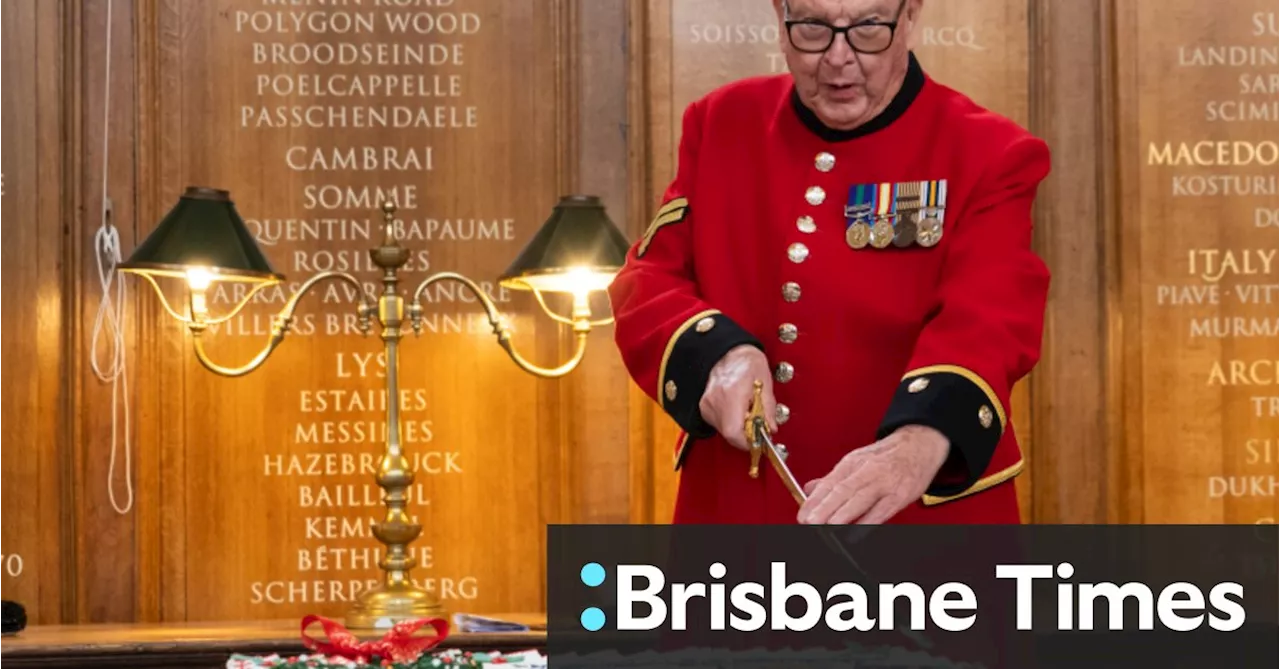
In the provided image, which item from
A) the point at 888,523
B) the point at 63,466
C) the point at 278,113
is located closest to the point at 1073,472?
the point at 278,113

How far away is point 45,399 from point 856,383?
2823 mm

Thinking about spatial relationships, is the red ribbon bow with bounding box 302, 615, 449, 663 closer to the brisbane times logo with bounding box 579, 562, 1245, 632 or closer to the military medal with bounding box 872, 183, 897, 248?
the brisbane times logo with bounding box 579, 562, 1245, 632

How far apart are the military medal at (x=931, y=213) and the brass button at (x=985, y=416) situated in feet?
0.74

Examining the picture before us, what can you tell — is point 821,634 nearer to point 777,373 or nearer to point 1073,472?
point 777,373

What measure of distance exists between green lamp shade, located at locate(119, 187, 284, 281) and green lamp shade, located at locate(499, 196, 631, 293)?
1.87 feet

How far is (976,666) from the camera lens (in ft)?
4.79

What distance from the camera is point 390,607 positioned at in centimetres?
352

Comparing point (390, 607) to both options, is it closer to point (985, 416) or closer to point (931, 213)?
point (931, 213)

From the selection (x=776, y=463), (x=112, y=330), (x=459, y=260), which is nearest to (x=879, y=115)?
(x=776, y=463)

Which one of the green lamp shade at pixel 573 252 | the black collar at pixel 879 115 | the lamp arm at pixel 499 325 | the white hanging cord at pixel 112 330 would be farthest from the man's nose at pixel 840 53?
the white hanging cord at pixel 112 330

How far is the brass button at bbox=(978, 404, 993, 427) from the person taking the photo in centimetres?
154

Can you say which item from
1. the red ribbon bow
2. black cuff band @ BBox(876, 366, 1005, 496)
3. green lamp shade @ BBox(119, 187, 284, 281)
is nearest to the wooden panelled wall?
green lamp shade @ BBox(119, 187, 284, 281)

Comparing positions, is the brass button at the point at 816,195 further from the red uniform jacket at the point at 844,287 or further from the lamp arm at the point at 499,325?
the lamp arm at the point at 499,325

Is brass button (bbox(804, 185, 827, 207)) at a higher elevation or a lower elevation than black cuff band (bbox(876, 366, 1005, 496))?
higher
